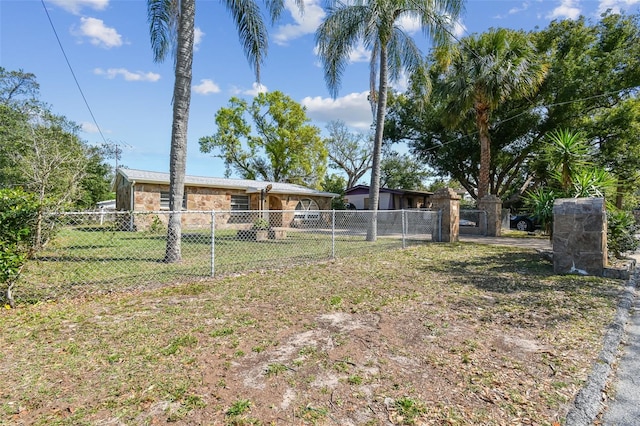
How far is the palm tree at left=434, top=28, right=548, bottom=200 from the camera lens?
13711 mm

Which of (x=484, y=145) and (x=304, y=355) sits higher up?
(x=484, y=145)

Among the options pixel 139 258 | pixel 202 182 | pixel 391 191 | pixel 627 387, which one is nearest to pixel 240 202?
pixel 202 182

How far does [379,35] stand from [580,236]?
316 inches

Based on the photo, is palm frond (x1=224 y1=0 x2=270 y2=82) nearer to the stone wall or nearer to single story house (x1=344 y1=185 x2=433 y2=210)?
the stone wall

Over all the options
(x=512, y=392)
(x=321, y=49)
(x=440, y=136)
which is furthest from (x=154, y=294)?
(x=440, y=136)

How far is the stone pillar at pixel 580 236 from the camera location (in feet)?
19.2

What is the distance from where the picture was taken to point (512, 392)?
7.48ft

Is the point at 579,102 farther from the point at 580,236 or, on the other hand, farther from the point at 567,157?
the point at 580,236

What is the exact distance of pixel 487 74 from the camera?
13.9 m

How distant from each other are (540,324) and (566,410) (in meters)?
1.74

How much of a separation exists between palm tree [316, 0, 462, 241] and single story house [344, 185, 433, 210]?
43.9ft

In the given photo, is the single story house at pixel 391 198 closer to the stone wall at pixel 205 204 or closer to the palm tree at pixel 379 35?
the stone wall at pixel 205 204

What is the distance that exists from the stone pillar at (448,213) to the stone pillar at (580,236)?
4.66 meters

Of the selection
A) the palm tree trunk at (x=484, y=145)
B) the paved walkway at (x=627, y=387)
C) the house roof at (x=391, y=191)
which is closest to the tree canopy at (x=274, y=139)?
the house roof at (x=391, y=191)
